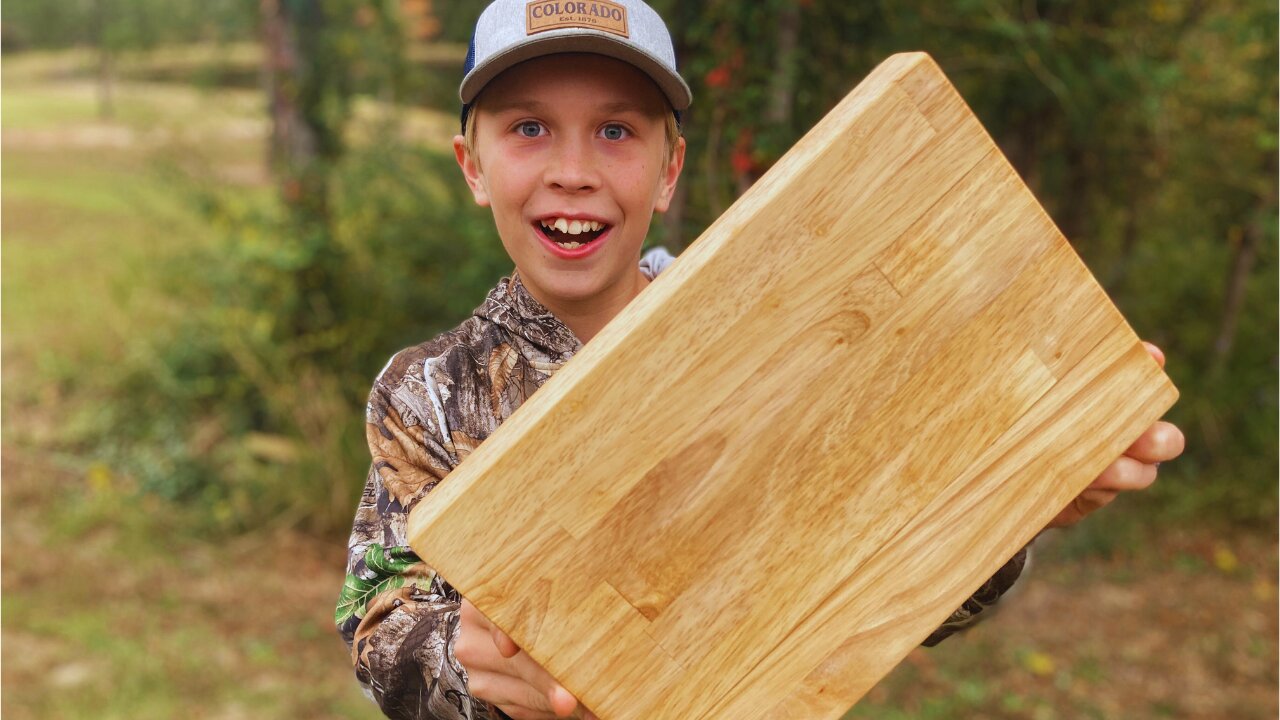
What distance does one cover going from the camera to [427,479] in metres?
1.31

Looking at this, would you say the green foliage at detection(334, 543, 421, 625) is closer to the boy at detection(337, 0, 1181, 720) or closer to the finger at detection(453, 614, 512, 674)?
the boy at detection(337, 0, 1181, 720)

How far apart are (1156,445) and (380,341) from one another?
4.88 m

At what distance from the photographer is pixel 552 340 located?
4.65ft

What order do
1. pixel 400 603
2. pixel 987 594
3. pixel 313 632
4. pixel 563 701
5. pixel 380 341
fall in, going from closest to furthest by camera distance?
pixel 563 701 → pixel 400 603 → pixel 987 594 → pixel 313 632 → pixel 380 341

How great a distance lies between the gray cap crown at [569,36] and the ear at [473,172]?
13 cm

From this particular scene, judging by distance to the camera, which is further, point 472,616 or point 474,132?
point 474,132

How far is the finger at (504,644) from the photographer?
3.36 ft

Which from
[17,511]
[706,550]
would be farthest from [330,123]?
[706,550]

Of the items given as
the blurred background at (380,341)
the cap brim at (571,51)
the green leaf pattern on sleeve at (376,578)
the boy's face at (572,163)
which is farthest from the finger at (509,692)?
the blurred background at (380,341)

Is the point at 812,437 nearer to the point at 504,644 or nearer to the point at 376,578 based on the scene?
the point at 504,644

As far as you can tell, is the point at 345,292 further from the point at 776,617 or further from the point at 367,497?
the point at 776,617

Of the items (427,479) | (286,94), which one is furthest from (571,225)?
(286,94)

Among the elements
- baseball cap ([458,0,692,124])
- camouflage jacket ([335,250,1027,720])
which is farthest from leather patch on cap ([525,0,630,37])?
camouflage jacket ([335,250,1027,720])

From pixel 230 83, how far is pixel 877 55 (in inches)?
196
